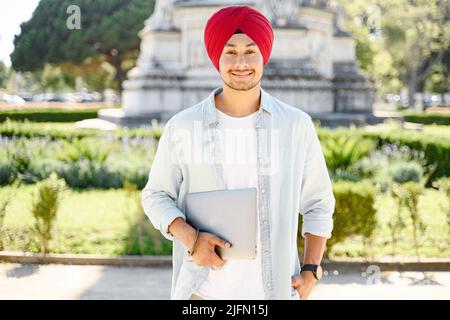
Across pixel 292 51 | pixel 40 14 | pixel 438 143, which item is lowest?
pixel 438 143

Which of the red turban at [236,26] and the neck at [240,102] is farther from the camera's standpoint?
the neck at [240,102]

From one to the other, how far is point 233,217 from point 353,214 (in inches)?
217

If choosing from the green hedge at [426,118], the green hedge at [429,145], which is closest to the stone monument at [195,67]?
the green hedge at [429,145]

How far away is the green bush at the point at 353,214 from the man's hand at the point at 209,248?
5.36 m

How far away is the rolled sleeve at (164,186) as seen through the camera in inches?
109

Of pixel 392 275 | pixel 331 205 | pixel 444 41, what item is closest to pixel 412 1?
pixel 444 41

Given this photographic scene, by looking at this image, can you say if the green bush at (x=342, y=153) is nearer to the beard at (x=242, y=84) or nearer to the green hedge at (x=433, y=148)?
the green hedge at (x=433, y=148)

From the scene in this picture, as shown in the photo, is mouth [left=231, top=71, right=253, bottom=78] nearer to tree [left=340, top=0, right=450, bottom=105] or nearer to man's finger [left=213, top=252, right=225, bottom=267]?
man's finger [left=213, top=252, right=225, bottom=267]

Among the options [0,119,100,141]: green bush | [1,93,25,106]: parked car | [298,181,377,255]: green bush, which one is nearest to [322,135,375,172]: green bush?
[298,181,377,255]: green bush

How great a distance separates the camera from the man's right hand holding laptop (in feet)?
8.56

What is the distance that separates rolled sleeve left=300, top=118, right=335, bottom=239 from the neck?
0.78 feet

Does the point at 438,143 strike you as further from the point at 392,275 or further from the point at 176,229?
the point at 176,229

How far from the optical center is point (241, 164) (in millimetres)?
2771
